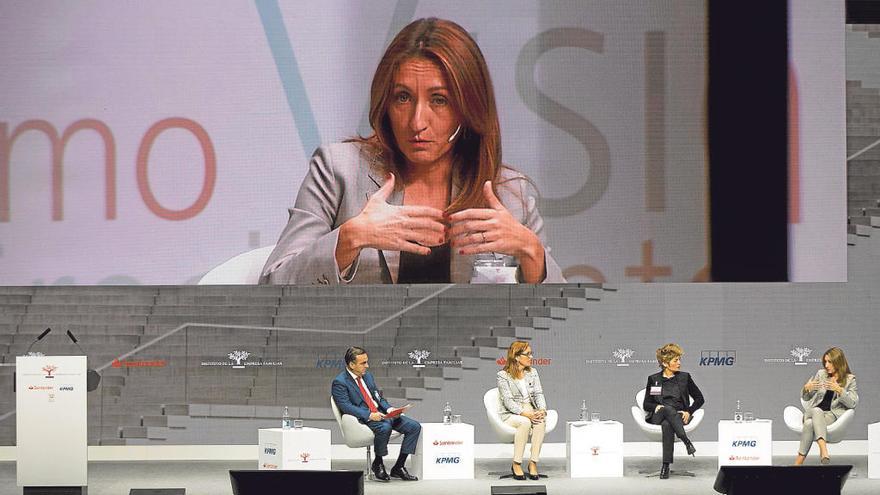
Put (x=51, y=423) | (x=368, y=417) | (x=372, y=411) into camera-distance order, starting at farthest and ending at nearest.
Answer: (x=372, y=411)
(x=368, y=417)
(x=51, y=423)

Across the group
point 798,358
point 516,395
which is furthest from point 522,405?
point 798,358

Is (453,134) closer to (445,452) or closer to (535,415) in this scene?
(535,415)

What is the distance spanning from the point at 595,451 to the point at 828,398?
1.93 meters

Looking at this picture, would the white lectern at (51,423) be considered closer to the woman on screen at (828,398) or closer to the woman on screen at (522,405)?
the woman on screen at (522,405)

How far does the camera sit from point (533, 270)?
493 inches

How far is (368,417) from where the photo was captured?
1096 centimetres

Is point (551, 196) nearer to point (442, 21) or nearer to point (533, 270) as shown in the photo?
point (533, 270)

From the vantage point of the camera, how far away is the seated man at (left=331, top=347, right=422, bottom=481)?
11.0m

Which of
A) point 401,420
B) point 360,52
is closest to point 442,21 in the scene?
point 360,52

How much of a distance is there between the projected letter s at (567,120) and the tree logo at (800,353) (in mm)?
2360

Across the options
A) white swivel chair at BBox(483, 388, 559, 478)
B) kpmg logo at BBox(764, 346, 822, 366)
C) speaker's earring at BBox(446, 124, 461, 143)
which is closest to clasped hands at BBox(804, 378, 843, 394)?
kpmg logo at BBox(764, 346, 822, 366)

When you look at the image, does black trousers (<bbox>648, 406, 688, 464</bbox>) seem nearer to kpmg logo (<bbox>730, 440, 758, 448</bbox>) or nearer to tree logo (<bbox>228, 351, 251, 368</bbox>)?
kpmg logo (<bbox>730, 440, 758, 448</bbox>)

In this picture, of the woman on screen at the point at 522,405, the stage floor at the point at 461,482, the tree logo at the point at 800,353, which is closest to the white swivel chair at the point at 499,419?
the woman on screen at the point at 522,405

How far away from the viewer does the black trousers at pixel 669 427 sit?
11.2 meters
